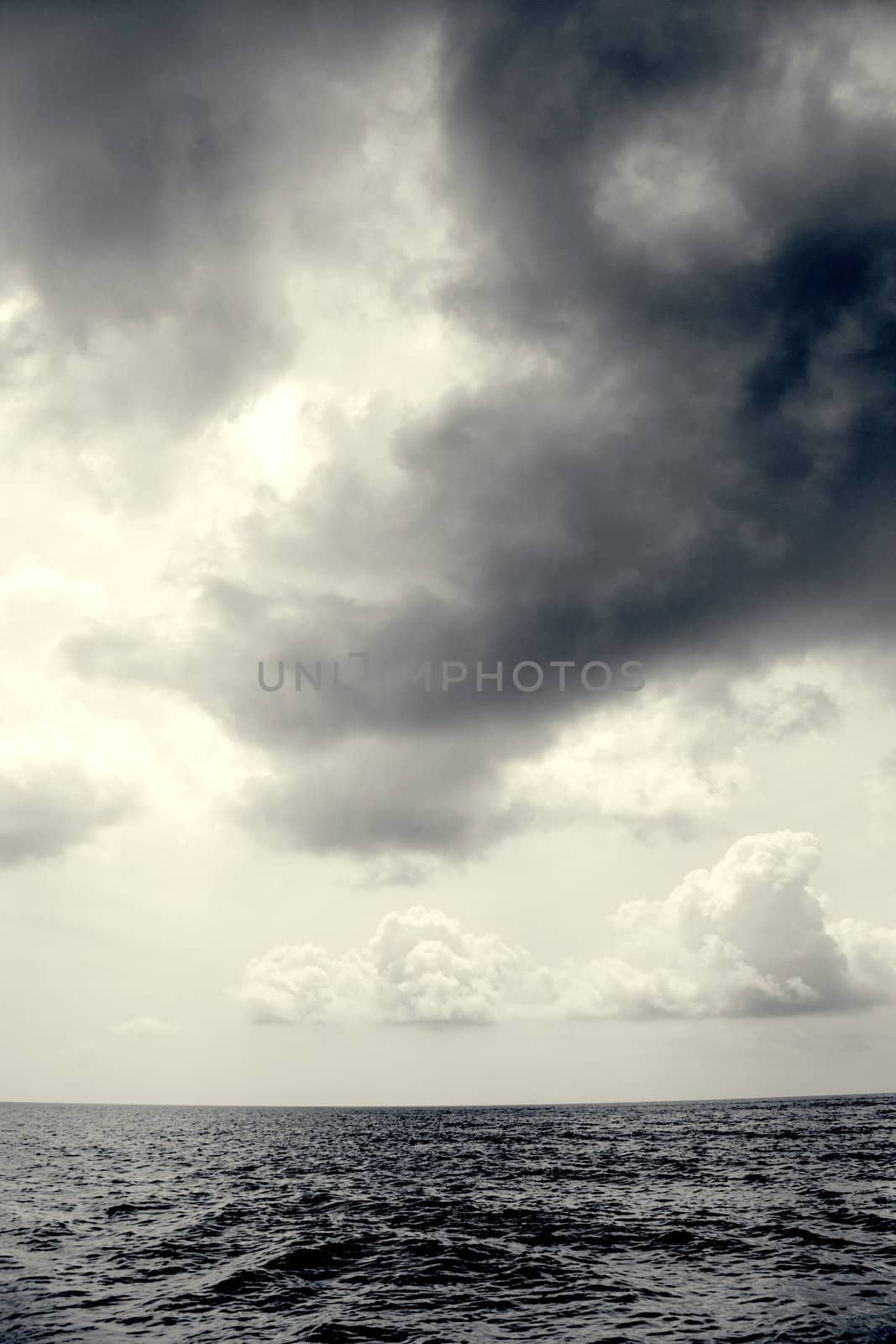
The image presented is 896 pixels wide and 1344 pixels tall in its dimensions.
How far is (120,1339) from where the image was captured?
19062 millimetres

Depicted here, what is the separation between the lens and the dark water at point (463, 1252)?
19516mm

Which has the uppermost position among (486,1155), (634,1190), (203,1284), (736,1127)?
(203,1284)

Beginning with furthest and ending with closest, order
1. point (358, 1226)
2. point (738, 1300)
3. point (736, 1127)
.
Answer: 1. point (736, 1127)
2. point (358, 1226)
3. point (738, 1300)

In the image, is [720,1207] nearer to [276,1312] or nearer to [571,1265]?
[571,1265]

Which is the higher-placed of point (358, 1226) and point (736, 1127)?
point (358, 1226)

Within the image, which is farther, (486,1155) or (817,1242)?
(486,1155)

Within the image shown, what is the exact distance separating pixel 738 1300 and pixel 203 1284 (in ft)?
51.1

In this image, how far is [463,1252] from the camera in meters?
26.6

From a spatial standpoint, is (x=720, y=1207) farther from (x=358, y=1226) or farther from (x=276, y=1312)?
(x=276, y=1312)

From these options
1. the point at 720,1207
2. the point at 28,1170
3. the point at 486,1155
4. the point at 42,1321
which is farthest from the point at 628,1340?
the point at 28,1170

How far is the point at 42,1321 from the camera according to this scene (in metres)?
20.6

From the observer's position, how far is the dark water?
1952 centimetres

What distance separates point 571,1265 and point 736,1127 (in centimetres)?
8370

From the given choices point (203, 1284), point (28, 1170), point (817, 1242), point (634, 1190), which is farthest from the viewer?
point (28, 1170)
